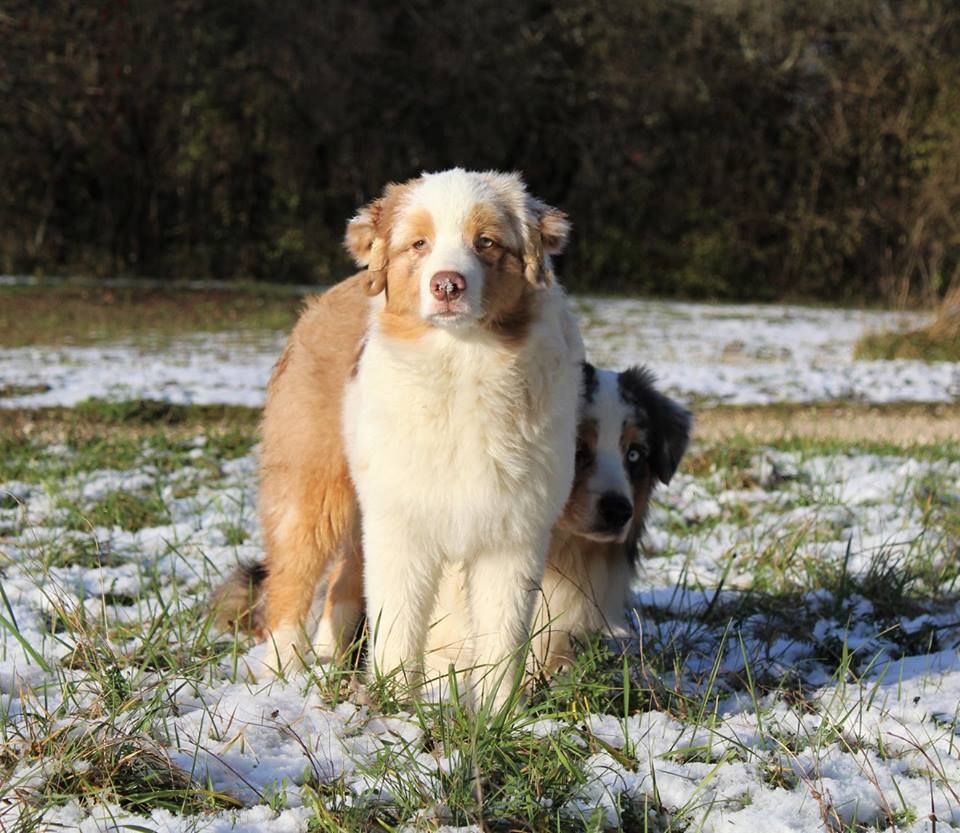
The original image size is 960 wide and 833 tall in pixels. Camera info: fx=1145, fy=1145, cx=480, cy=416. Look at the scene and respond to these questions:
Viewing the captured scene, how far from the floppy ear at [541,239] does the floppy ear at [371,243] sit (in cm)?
46

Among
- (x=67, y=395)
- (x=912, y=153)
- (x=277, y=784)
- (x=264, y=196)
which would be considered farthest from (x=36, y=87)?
(x=277, y=784)

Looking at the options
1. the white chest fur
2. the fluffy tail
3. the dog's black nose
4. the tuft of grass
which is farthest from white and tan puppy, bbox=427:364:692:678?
the tuft of grass

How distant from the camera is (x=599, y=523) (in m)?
4.00

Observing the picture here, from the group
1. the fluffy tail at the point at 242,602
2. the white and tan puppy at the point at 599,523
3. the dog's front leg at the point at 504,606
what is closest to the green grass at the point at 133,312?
the fluffy tail at the point at 242,602

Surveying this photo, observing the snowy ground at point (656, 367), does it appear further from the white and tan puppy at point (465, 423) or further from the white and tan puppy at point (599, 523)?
the white and tan puppy at point (465, 423)

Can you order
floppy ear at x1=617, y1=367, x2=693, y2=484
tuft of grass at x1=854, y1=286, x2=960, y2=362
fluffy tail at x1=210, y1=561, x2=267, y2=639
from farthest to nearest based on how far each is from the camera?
tuft of grass at x1=854, y1=286, x2=960, y2=362 < floppy ear at x1=617, y1=367, x2=693, y2=484 < fluffy tail at x1=210, y1=561, x2=267, y2=639

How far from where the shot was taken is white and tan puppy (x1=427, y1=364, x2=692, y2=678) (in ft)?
13.0

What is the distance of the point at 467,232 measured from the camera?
3443mm

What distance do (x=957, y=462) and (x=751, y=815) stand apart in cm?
527

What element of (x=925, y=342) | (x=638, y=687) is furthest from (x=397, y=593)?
(x=925, y=342)

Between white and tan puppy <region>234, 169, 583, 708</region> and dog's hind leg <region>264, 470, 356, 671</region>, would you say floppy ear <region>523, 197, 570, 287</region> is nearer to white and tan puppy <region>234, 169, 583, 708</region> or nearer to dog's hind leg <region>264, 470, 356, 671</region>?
white and tan puppy <region>234, 169, 583, 708</region>

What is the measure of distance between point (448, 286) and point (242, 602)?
5.70 feet

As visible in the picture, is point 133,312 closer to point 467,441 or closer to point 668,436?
point 668,436

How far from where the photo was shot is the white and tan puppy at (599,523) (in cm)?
396
